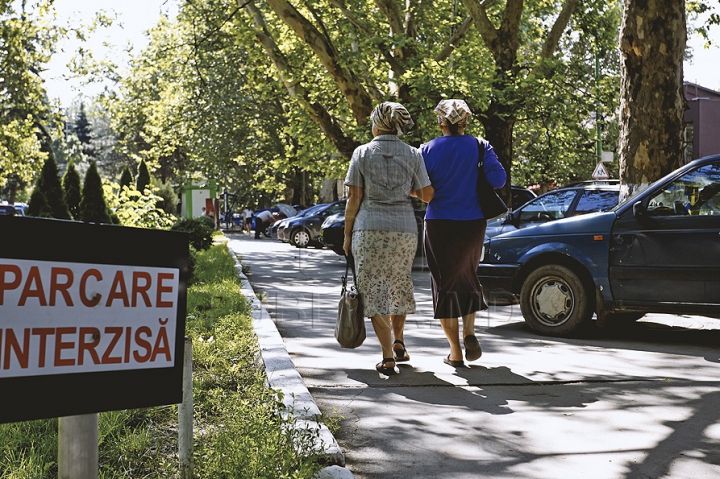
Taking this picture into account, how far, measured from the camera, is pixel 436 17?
2612 cm

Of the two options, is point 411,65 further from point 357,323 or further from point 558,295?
point 357,323

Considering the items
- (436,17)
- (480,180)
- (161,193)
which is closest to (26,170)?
(436,17)

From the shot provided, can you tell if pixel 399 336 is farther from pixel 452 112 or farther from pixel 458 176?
pixel 452 112

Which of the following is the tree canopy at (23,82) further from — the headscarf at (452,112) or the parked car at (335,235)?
the headscarf at (452,112)

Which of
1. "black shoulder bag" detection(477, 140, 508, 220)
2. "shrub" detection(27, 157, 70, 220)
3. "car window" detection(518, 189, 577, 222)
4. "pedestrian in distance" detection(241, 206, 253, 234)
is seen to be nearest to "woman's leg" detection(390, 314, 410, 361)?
"black shoulder bag" detection(477, 140, 508, 220)

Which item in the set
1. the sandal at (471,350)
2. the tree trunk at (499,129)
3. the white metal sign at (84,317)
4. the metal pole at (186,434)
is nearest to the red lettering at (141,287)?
the white metal sign at (84,317)

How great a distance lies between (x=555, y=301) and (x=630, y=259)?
0.93m

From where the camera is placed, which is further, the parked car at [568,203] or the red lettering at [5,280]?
the parked car at [568,203]

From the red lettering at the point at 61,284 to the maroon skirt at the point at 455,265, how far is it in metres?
4.47

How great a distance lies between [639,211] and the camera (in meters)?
8.20

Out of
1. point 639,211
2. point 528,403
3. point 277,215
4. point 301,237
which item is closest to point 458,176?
point 528,403

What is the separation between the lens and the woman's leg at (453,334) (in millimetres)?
6961

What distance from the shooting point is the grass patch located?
3895mm

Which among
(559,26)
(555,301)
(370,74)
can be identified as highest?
(559,26)
